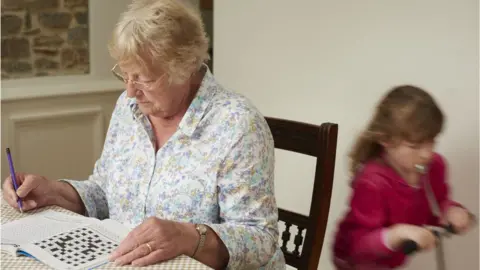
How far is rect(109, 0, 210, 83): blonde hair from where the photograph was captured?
57.7 inches

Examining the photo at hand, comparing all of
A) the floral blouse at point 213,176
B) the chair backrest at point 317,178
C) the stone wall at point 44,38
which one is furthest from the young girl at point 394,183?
the stone wall at point 44,38

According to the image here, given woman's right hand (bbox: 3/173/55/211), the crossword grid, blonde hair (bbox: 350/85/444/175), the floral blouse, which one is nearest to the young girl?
blonde hair (bbox: 350/85/444/175)

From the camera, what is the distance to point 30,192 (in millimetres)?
1523

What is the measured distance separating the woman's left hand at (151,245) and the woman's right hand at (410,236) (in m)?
0.52

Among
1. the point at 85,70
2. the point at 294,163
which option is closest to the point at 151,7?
the point at 294,163

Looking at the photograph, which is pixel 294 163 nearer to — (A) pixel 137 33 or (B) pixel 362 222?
(B) pixel 362 222

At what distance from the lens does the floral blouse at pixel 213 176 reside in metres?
1.43

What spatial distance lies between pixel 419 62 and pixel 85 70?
1.87 m

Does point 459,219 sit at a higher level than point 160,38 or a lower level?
lower

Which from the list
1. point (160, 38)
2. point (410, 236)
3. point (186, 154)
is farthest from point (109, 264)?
point (410, 236)

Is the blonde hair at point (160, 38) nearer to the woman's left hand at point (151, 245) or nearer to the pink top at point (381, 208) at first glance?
the woman's left hand at point (151, 245)

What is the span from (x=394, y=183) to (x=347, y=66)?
2.27ft

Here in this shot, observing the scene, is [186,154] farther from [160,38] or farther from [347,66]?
[347,66]

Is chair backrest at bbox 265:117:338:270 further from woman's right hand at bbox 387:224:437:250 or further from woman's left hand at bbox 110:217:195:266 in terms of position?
woman's left hand at bbox 110:217:195:266
